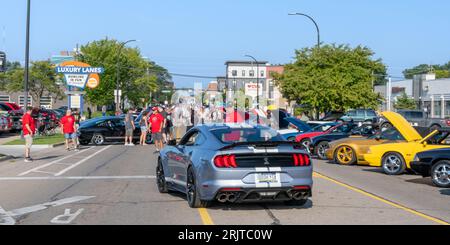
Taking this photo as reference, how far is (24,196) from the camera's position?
478 inches

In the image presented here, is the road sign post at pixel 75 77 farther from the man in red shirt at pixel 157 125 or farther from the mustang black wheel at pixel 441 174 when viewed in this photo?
the mustang black wheel at pixel 441 174

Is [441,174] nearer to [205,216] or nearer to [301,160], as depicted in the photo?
[301,160]

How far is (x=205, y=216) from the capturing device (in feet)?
31.0

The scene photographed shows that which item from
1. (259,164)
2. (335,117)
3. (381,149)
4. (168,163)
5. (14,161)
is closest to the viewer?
(259,164)

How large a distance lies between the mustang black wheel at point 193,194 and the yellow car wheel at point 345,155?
30.5 ft

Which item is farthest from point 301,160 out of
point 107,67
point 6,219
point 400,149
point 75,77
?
point 107,67

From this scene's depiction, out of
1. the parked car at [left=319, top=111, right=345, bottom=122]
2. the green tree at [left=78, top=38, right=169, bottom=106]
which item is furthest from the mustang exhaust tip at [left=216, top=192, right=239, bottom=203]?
the green tree at [left=78, top=38, right=169, bottom=106]

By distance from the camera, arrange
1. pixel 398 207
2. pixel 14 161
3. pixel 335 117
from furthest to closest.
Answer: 1. pixel 335 117
2. pixel 14 161
3. pixel 398 207

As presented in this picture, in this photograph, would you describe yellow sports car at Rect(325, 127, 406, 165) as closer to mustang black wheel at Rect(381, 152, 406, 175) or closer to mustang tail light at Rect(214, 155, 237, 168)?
mustang black wheel at Rect(381, 152, 406, 175)

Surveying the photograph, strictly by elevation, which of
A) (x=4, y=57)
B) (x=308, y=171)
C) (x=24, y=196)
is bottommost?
(x=24, y=196)

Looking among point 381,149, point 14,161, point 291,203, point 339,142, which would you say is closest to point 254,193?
point 291,203

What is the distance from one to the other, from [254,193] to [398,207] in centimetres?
279

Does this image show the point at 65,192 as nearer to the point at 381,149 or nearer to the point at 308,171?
the point at 308,171

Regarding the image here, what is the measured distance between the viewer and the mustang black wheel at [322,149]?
838 inches
